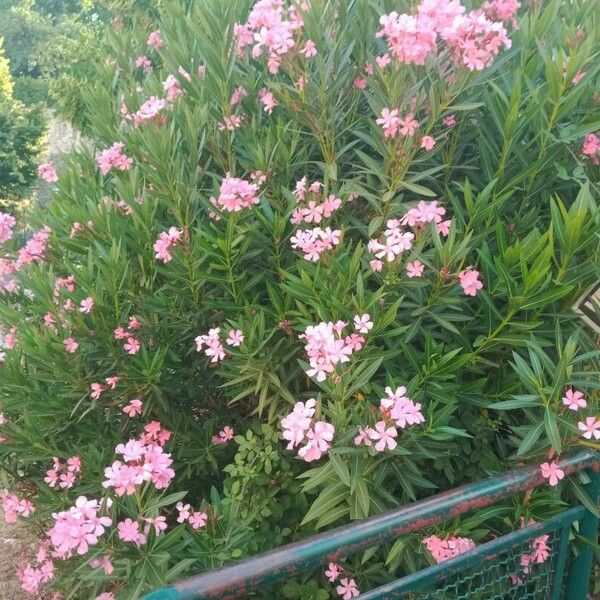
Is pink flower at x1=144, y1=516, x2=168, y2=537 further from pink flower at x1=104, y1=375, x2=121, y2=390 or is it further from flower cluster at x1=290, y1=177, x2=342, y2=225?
flower cluster at x1=290, y1=177, x2=342, y2=225

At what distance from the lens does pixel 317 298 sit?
6.69ft

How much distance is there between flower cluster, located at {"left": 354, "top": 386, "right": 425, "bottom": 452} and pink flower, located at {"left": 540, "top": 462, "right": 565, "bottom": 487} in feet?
1.12

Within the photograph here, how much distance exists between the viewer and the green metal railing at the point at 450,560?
3.75 feet

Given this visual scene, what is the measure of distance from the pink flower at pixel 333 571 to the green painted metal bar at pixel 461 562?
0.69 m

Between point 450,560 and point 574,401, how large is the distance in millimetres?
641

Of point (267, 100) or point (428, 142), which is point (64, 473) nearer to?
point (267, 100)

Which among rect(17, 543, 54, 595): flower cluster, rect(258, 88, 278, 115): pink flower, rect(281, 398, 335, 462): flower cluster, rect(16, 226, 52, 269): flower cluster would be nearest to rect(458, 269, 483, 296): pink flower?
rect(281, 398, 335, 462): flower cluster

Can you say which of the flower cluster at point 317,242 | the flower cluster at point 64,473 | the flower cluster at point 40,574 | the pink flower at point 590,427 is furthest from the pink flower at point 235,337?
the flower cluster at point 40,574

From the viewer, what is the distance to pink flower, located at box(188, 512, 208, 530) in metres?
2.18

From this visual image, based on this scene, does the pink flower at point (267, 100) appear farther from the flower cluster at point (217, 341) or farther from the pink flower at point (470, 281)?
the pink flower at point (470, 281)

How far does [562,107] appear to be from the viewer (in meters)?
2.10

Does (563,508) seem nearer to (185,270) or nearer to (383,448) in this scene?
(383,448)

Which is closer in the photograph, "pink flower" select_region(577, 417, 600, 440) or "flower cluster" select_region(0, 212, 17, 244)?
"pink flower" select_region(577, 417, 600, 440)

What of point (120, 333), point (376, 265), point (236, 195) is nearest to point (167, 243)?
point (236, 195)
